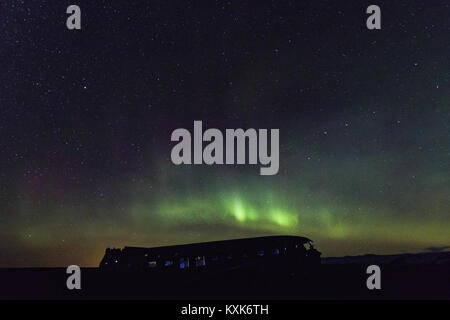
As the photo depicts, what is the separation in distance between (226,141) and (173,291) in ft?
53.9

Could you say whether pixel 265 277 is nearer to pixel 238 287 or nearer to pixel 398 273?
pixel 238 287

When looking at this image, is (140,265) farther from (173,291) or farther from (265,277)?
(265,277)

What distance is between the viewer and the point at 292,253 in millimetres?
30094

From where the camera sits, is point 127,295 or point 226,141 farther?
point 127,295
